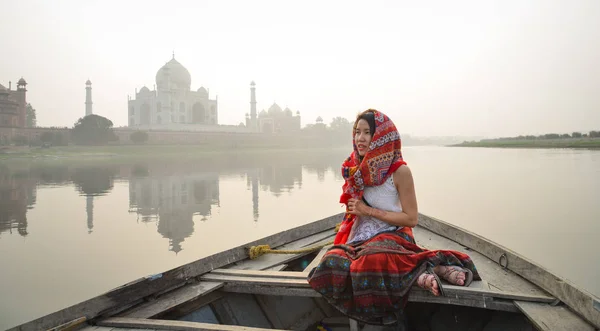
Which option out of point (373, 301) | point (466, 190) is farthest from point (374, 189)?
point (466, 190)

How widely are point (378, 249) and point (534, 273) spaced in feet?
2.84

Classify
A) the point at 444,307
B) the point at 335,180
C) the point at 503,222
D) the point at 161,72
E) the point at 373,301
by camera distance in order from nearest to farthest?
the point at 373,301 < the point at 444,307 < the point at 503,222 < the point at 335,180 < the point at 161,72

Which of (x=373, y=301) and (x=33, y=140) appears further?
(x=33, y=140)

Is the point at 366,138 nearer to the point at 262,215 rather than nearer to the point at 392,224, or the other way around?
the point at 392,224

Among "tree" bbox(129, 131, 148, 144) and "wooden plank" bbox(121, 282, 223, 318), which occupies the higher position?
"tree" bbox(129, 131, 148, 144)

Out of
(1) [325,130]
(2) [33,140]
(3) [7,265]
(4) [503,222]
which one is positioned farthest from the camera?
(1) [325,130]

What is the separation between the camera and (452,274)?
1841 millimetres

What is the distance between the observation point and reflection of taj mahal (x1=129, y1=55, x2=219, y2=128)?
39.6m

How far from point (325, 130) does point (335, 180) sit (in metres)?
43.7

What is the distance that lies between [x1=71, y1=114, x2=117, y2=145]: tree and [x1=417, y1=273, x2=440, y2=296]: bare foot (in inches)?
1197

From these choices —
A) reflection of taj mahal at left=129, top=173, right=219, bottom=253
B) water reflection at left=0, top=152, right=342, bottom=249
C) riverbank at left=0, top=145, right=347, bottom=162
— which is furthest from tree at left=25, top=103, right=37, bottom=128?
reflection of taj mahal at left=129, top=173, right=219, bottom=253

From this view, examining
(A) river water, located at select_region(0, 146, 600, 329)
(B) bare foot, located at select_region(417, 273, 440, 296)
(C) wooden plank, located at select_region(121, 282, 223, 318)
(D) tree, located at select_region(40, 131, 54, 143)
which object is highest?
(D) tree, located at select_region(40, 131, 54, 143)

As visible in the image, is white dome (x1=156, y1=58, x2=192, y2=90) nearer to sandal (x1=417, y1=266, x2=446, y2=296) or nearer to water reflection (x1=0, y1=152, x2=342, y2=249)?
water reflection (x1=0, y1=152, x2=342, y2=249)

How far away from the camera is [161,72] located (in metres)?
40.7
